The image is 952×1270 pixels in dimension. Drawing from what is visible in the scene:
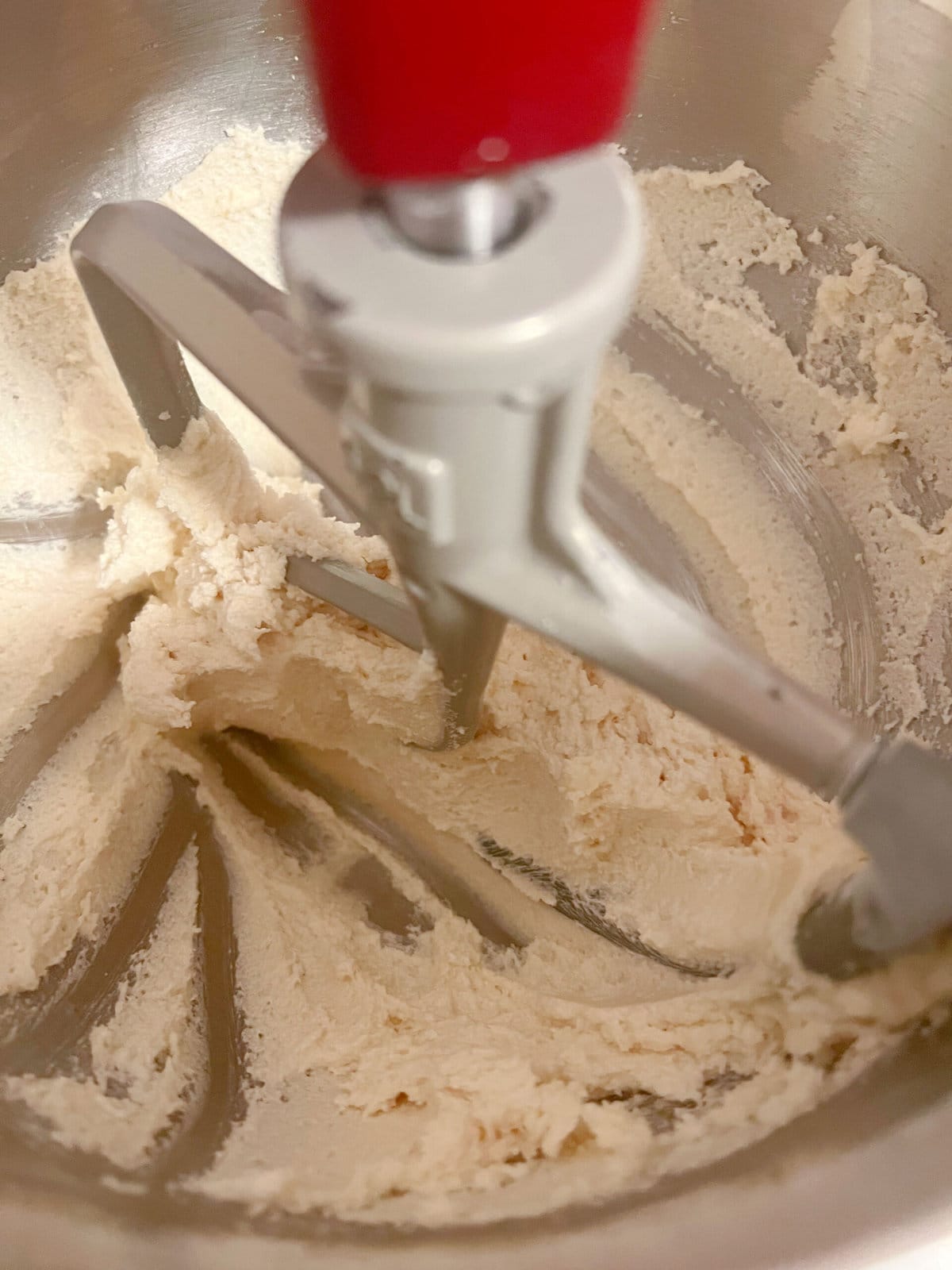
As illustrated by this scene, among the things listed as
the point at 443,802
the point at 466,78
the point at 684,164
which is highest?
the point at 466,78

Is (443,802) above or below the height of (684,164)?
below

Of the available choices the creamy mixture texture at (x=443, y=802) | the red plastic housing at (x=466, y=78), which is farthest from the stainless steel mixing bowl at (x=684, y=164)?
the red plastic housing at (x=466, y=78)

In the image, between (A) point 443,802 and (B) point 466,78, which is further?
(A) point 443,802

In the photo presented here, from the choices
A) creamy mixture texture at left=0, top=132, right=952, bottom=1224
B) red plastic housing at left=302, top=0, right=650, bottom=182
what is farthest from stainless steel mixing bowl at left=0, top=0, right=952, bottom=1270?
red plastic housing at left=302, top=0, right=650, bottom=182

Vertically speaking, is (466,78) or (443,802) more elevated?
(466,78)

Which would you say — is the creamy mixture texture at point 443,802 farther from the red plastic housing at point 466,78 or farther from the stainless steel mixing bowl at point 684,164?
the red plastic housing at point 466,78

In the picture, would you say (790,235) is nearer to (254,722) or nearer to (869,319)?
(869,319)
